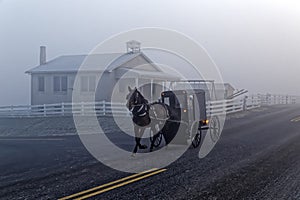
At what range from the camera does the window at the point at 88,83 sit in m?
31.8

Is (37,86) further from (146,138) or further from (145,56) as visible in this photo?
(146,138)

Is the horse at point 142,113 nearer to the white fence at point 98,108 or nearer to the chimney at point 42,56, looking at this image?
the white fence at point 98,108

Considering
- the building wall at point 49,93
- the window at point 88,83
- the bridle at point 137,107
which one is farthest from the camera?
the building wall at point 49,93

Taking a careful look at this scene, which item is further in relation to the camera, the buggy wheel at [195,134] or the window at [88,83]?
the window at [88,83]

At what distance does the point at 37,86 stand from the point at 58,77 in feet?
8.60

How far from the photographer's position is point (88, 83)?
3192 cm

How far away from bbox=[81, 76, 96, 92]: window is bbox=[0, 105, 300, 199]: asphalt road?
1967cm

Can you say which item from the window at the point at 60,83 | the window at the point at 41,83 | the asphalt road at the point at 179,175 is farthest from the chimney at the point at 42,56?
the asphalt road at the point at 179,175

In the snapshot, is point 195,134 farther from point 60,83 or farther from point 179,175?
point 60,83

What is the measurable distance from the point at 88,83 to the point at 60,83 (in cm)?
304

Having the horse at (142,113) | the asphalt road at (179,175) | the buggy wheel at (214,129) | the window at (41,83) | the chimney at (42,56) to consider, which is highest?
the chimney at (42,56)

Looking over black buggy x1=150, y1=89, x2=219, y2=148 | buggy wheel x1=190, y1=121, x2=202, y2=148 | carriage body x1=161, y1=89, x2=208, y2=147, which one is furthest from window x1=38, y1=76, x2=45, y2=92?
buggy wheel x1=190, y1=121, x2=202, y2=148

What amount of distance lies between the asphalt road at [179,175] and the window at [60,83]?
21.0m

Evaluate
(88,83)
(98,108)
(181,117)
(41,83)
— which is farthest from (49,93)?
(181,117)
